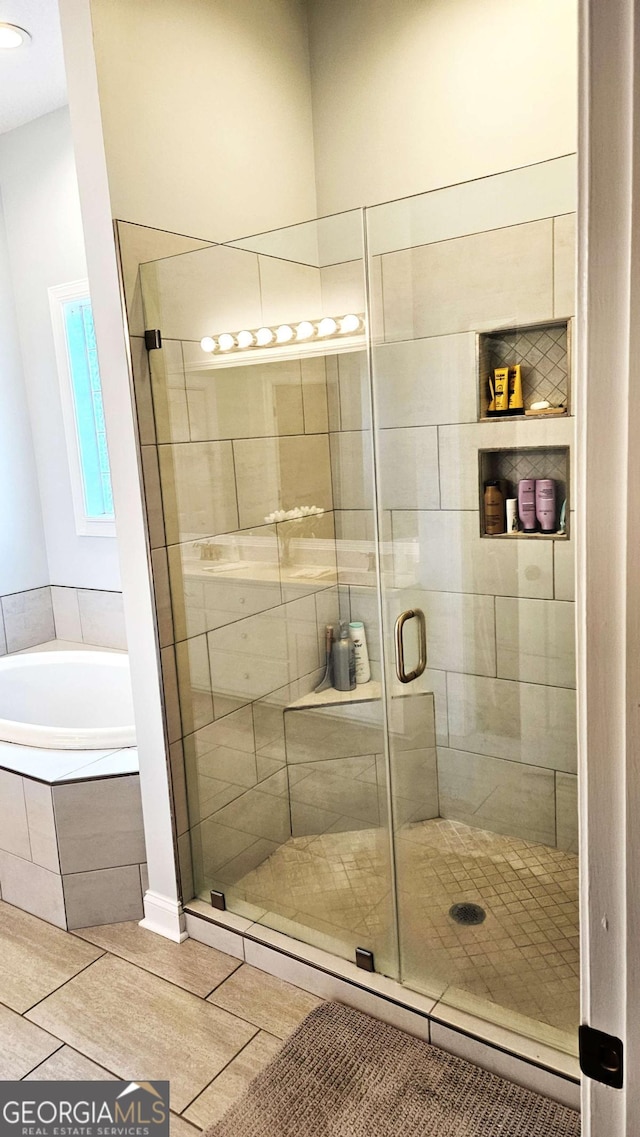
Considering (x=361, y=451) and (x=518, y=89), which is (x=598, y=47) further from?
(x=518, y=89)

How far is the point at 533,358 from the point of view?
1.75m

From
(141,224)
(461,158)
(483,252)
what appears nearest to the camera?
(483,252)

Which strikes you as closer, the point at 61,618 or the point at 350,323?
the point at 350,323

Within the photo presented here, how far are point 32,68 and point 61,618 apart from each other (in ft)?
7.67

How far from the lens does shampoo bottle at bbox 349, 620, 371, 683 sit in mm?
2100

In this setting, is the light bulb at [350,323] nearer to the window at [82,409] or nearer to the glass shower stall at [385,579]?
the glass shower stall at [385,579]

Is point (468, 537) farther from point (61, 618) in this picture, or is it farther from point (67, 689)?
point (61, 618)

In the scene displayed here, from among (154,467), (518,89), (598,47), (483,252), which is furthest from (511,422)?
(598,47)

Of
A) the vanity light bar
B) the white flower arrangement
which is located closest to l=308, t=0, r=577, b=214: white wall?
the vanity light bar

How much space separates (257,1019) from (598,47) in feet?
7.17

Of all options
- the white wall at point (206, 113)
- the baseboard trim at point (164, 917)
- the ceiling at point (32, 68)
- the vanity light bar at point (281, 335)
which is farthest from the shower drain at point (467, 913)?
the ceiling at point (32, 68)

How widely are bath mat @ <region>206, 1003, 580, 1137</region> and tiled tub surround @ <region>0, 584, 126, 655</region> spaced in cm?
211

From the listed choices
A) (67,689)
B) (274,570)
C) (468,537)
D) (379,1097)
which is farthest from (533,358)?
(67,689)

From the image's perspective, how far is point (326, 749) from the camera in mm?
2268
